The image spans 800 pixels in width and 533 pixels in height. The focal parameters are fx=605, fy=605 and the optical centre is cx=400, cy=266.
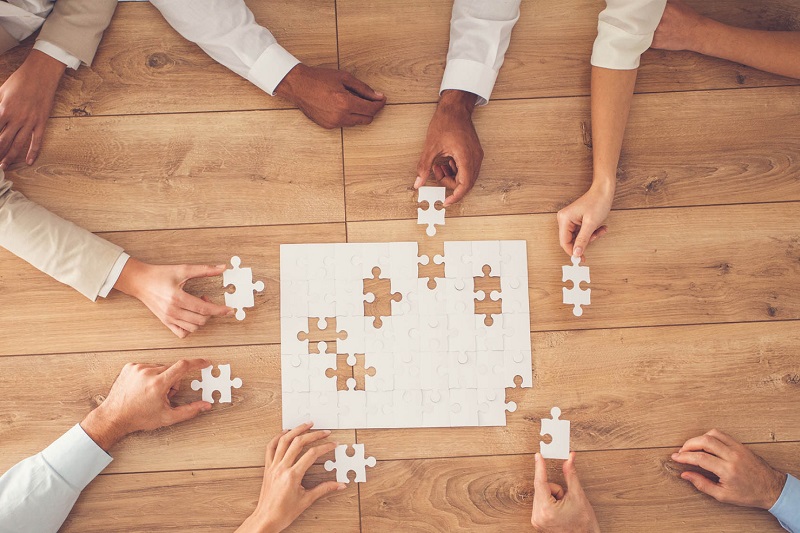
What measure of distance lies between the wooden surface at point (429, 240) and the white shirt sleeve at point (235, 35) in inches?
3.2

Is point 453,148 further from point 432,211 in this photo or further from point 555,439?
point 555,439

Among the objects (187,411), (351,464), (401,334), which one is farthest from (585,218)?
(187,411)

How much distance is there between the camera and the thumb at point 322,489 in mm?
1529

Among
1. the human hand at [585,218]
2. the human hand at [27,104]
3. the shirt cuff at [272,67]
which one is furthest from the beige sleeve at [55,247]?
the human hand at [585,218]

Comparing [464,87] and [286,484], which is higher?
[464,87]

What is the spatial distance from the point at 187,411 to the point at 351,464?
442 mm

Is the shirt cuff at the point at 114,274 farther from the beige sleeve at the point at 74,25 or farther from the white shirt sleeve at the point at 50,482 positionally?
the beige sleeve at the point at 74,25

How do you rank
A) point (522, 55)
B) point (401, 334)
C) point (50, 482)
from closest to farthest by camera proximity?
point (50, 482) → point (401, 334) → point (522, 55)

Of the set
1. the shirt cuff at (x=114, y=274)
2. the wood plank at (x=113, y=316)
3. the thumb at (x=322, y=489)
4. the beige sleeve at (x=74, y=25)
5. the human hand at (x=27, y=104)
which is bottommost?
the thumb at (x=322, y=489)

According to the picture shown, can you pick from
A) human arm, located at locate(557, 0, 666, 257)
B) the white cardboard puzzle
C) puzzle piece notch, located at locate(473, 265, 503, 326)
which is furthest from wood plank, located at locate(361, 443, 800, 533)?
human arm, located at locate(557, 0, 666, 257)

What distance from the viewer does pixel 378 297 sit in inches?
63.5

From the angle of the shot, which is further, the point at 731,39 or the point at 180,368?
the point at 731,39

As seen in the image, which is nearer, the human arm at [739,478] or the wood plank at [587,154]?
the human arm at [739,478]

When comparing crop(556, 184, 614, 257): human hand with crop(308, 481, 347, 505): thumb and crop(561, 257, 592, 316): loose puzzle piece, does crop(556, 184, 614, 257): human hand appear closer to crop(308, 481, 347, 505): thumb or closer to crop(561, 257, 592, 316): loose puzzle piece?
crop(561, 257, 592, 316): loose puzzle piece
